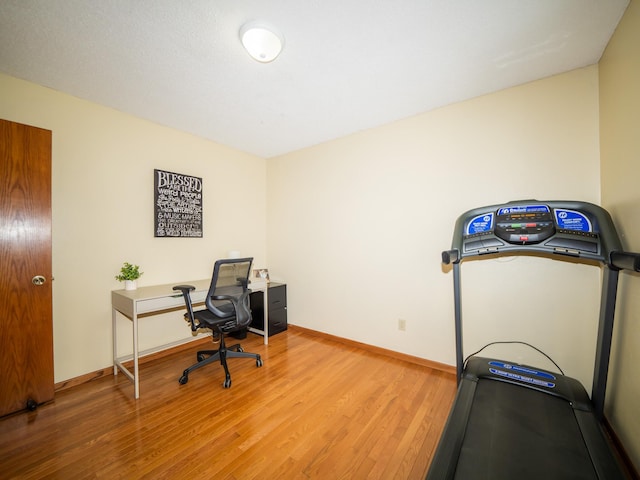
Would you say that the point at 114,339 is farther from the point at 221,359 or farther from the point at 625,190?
the point at 625,190

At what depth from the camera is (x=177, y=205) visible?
9.54 ft

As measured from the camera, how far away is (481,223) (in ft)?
6.07

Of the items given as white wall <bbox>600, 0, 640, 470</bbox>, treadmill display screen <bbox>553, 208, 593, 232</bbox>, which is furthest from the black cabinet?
white wall <bbox>600, 0, 640, 470</bbox>

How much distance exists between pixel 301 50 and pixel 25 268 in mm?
2577

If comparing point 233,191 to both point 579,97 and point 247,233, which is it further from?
point 579,97

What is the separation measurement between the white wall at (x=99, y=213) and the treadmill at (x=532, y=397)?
284 centimetres

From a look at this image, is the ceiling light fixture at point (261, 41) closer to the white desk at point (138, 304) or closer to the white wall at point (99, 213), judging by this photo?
the white wall at point (99, 213)

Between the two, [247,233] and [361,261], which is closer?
[361,261]

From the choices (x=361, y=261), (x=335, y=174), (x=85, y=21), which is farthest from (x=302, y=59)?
(x=361, y=261)

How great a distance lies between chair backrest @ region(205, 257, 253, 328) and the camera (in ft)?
7.54

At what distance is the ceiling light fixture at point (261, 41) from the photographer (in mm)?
1516

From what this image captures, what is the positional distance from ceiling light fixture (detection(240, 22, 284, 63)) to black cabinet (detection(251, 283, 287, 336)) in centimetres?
252

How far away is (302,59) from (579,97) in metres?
2.06

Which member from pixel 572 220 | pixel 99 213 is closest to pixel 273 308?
pixel 99 213
